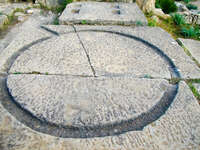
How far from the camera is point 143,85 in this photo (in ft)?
5.25

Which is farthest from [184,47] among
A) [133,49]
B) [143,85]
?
[143,85]

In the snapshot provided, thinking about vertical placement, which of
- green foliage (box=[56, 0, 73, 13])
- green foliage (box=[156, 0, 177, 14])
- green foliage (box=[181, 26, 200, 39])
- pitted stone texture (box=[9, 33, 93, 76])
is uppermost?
green foliage (box=[56, 0, 73, 13])

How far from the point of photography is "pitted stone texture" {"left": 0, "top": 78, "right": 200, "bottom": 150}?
3.69ft

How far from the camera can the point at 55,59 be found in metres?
1.88

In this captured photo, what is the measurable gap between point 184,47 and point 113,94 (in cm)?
123

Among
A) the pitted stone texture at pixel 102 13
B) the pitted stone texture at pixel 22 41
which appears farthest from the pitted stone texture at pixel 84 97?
the pitted stone texture at pixel 102 13

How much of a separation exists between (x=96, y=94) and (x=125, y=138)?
1.41ft

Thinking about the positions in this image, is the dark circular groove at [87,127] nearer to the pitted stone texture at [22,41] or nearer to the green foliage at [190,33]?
the pitted stone texture at [22,41]

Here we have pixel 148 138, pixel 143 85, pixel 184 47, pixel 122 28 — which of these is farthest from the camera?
pixel 122 28

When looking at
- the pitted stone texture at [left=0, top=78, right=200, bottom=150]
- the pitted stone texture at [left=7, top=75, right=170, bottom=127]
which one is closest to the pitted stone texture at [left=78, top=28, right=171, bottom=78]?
the pitted stone texture at [left=7, top=75, right=170, bottom=127]

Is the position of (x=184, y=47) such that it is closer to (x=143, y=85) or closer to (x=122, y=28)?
(x=122, y=28)

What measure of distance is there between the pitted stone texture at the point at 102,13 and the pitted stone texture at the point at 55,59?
0.50 m

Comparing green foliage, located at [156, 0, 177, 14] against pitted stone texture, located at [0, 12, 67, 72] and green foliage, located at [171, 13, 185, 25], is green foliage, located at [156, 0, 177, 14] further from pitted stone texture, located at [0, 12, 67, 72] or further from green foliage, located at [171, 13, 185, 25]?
pitted stone texture, located at [0, 12, 67, 72]

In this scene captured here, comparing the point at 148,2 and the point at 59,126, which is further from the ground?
the point at 148,2
